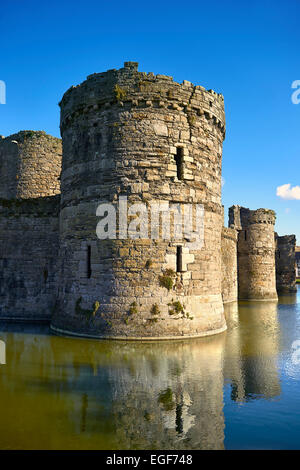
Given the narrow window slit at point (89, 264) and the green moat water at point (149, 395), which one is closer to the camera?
the green moat water at point (149, 395)

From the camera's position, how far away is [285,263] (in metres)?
29.8

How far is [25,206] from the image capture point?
13.3 meters

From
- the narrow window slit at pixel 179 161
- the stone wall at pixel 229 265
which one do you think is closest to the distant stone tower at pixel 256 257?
the stone wall at pixel 229 265

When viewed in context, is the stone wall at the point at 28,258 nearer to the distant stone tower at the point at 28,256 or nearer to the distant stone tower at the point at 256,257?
the distant stone tower at the point at 28,256

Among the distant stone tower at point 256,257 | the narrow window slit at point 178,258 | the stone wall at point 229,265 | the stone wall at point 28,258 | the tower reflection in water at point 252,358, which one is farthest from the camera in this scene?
the distant stone tower at point 256,257

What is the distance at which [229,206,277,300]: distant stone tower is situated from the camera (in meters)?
23.1

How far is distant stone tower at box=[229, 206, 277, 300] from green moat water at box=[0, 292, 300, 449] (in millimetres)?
13553

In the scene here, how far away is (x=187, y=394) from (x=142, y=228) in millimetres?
4938

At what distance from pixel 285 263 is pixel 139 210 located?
23148mm

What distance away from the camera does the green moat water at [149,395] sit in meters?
4.34

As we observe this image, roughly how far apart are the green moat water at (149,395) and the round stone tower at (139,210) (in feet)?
2.66

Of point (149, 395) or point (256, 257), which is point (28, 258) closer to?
point (149, 395)

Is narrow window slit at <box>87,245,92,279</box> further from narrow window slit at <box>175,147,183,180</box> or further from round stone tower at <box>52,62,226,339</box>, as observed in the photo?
narrow window slit at <box>175,147,183,180</box>

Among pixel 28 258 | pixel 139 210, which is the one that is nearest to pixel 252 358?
pixel 139 210
